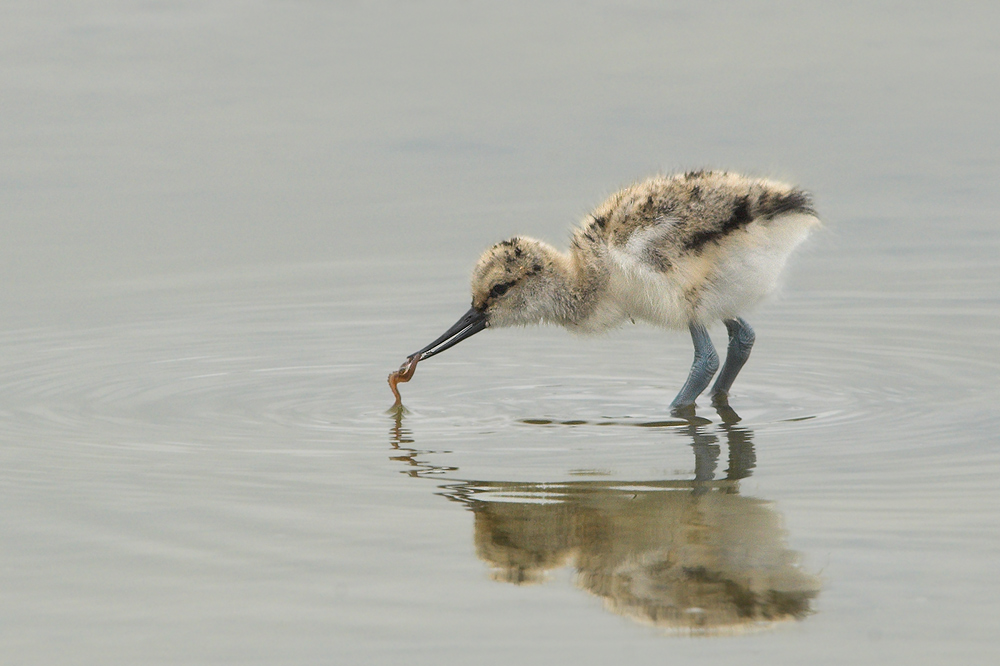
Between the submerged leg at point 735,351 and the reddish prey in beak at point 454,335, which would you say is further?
the submerged leg at point 735,351

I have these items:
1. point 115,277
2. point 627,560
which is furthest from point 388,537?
point 115,277

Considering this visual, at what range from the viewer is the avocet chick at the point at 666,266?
239 inches

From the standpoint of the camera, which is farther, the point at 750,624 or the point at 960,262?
the point at 960,262

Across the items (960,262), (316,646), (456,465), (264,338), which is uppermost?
(960,262)

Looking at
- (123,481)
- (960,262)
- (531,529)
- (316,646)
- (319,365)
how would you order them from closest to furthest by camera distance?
(316,646), (531,529), (123,481), (319,365), (960,262)

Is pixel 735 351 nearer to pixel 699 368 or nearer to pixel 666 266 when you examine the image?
pixel 699 368

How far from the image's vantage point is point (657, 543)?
4289 mm

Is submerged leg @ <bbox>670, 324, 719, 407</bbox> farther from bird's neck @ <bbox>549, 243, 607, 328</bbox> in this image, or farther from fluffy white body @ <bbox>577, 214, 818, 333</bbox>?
bird's neck @ <bbox>549, 243, 607, 328</bbox>

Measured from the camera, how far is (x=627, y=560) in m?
4.16

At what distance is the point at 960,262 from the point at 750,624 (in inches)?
204

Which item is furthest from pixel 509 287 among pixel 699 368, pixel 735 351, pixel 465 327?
pixel 735 351

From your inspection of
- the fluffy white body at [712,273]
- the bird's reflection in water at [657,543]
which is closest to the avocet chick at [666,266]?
the fluffy white body at [712,273]

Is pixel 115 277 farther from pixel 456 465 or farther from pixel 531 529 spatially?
pixel 531 529

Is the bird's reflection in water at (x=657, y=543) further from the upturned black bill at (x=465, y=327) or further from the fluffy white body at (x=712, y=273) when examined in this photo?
the upturned black bill at (x=465, y=327)
